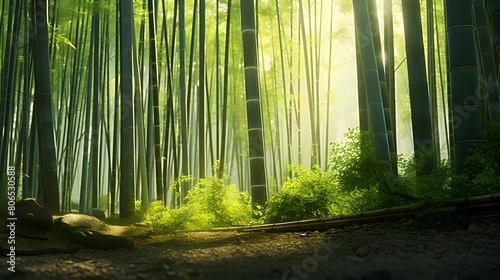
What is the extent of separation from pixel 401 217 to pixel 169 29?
7826mm

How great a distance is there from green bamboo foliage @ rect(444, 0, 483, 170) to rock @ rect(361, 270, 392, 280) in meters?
1.67

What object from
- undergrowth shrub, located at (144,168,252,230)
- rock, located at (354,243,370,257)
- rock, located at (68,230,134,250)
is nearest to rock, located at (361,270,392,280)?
rock, located at (354,243,370,257)

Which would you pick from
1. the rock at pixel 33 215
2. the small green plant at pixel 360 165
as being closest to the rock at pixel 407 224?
the small green plant at pixel 360 165

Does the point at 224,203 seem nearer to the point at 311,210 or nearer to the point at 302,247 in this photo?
the point at 311,210

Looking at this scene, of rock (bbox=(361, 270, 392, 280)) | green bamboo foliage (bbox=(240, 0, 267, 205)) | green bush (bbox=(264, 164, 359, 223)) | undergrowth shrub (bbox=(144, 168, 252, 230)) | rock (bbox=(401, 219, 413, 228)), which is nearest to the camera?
rock (bbox=(361, 270, 392, 280))

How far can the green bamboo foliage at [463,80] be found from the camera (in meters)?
3.04

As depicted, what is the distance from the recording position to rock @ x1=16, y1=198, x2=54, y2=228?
3511mm

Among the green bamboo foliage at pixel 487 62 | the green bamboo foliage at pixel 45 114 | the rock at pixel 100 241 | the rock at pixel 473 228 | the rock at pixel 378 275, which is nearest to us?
the rock at pixel 378 275

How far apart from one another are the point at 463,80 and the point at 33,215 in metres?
3.51

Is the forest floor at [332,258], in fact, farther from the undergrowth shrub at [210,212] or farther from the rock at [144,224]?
the rock at [144,224]

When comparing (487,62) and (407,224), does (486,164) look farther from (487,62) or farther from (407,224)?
(487,62)

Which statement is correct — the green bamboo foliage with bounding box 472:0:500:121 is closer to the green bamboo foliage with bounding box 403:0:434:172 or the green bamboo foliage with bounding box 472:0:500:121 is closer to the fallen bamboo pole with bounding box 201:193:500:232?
the green bamboo foliage with bounding box 403:0:434:172

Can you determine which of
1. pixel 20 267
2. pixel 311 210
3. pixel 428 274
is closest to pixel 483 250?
pixel 428 274

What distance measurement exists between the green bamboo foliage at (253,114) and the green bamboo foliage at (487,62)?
2.11m
